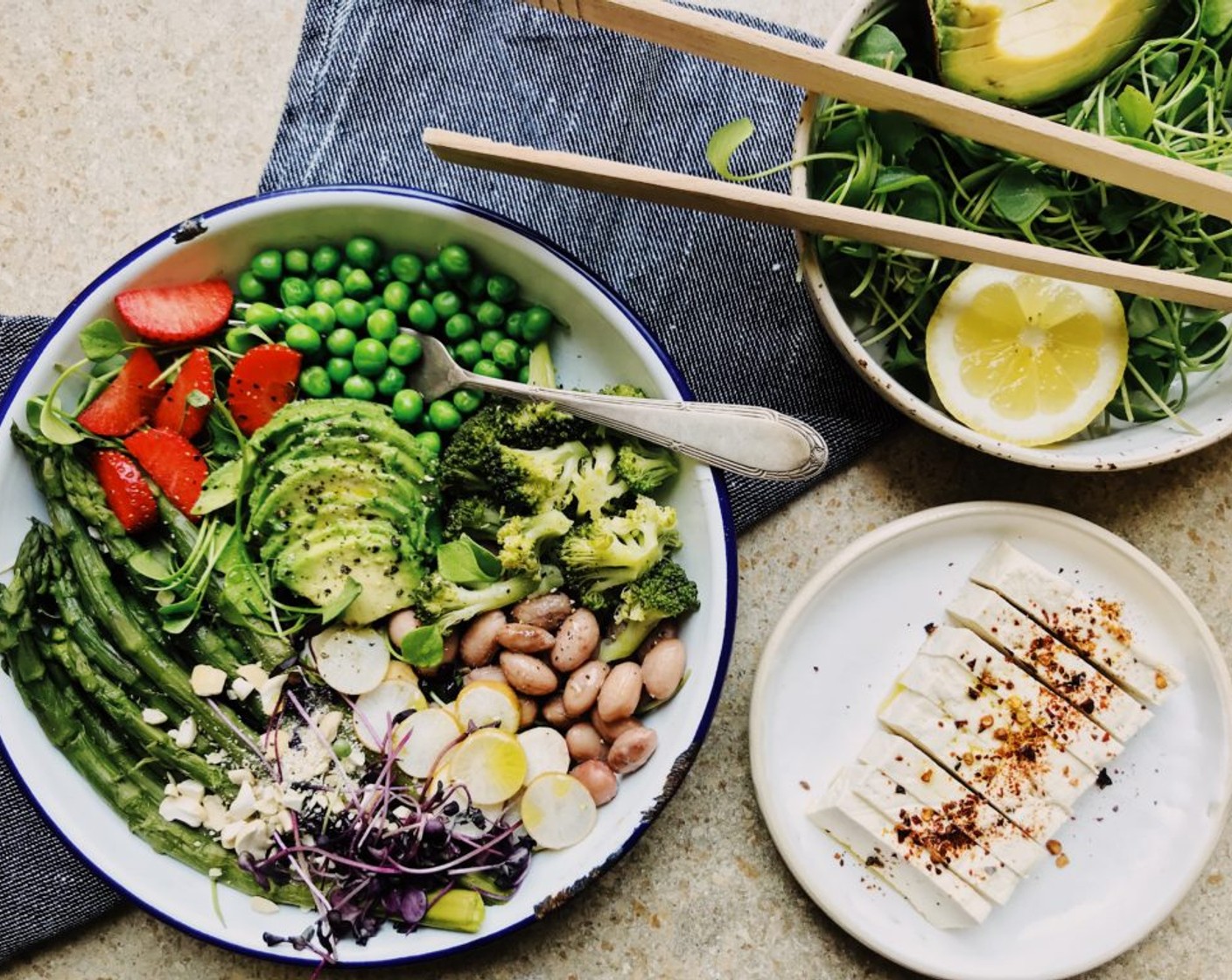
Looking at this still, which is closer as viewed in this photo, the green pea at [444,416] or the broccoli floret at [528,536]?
the broccoli floret at [528,536]

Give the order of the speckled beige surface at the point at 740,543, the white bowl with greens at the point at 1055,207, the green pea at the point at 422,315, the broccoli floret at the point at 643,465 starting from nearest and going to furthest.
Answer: the white bowl with greens at the point at 1055,207 → the broccoli floret at the point at 643,465 → the green pea at the point at 422,315 → the speckled beige surface at the point at 740,543

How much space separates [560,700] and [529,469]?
49cm

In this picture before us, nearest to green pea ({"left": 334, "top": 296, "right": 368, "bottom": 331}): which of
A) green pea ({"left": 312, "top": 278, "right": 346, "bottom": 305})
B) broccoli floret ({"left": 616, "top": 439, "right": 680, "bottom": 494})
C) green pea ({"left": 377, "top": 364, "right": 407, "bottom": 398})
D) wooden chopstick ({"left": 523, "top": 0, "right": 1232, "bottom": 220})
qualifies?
green pea ({"left": 312, "top": 278, "right": 346, "bottom": 305})

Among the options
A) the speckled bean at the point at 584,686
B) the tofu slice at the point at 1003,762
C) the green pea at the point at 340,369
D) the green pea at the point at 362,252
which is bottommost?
the tofu slice at the point at 1003,762

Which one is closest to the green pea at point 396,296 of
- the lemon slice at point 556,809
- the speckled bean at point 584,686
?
the speckled bean at point 584,686

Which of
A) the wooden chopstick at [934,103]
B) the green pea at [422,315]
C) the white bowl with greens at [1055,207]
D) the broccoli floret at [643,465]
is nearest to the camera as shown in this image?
the wooden chopstick at [934,103]

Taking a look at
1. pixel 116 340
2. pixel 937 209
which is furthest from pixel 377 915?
pixel 937 209

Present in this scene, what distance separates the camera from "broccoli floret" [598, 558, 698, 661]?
212 centimetres

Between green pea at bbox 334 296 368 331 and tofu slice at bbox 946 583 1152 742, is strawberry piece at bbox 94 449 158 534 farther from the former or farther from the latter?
tofu slice at bbox 946 583 1152 742

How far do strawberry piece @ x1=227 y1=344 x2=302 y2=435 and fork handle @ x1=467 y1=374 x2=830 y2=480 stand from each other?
17.4 inches

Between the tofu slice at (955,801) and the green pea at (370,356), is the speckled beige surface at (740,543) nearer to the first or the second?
the tofu slice at (955,801)

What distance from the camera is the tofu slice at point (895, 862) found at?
7.39 feet

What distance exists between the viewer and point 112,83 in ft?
7.93

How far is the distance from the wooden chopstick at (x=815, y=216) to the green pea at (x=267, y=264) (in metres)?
0.45
